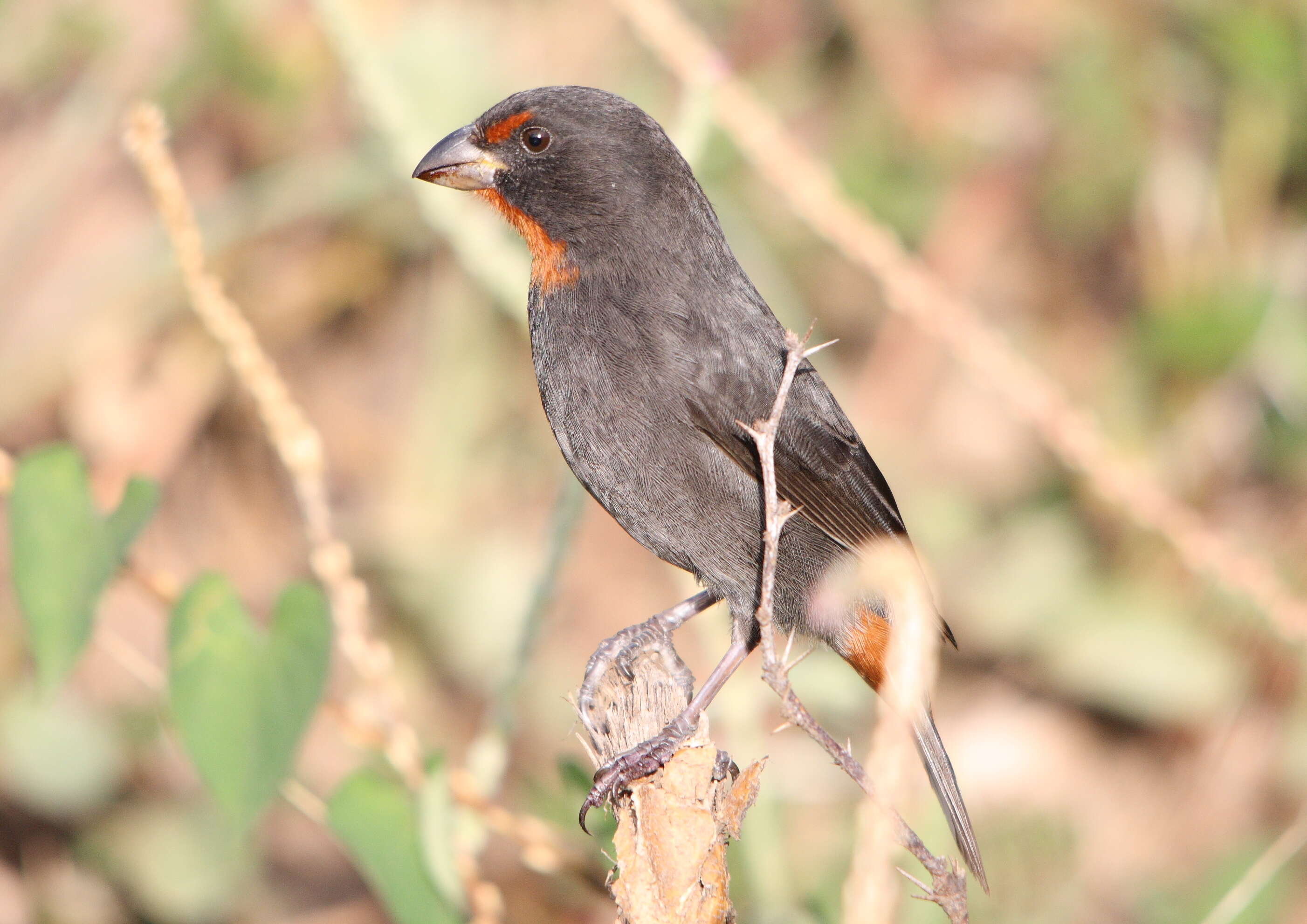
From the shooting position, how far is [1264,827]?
6285 mm

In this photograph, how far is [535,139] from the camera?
336 cm

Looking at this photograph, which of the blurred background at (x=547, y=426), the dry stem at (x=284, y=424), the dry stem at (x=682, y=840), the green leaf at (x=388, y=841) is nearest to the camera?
the dry stem at (x=682, y=840)

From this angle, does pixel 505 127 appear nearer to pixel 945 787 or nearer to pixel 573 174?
pixel 573 174

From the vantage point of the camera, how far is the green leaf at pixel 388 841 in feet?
9.39

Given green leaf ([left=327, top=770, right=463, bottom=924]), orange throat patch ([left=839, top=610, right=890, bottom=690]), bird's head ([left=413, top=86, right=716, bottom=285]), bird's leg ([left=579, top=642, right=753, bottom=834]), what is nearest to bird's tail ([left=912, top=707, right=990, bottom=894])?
orange throat patch ([left=839, top=610, right=890, bottom=690])

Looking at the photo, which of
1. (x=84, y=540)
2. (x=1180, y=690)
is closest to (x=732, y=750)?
(x=84, y=540)

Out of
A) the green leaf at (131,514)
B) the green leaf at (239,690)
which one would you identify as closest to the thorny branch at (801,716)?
the green leaf at (239,690)

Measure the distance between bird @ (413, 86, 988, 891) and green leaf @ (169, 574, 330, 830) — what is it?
25.3 inches

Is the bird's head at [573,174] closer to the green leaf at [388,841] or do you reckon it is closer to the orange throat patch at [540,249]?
the orange throat patch at [540,249]

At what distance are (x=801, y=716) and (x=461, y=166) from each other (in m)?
1.83

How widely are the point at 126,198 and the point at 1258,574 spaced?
5156 mm

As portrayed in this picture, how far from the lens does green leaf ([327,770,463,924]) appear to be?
286 centimetres

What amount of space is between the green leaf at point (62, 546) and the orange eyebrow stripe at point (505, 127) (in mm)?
1207

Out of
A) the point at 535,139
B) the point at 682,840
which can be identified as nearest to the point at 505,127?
the point at 535,139
